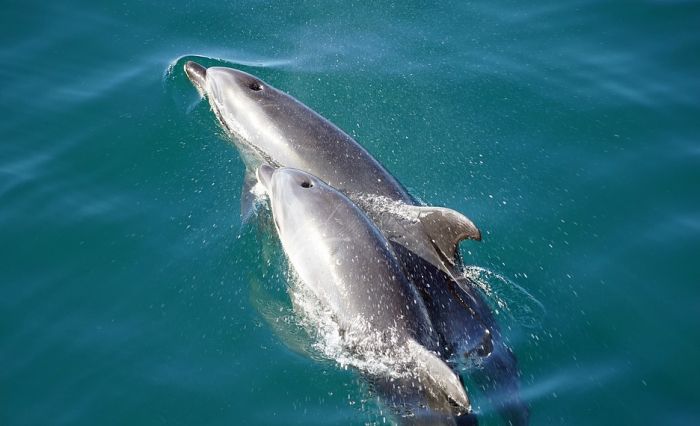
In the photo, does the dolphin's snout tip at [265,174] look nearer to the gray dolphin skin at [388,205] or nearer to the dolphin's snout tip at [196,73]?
the gray dolphin skin at [388,205]

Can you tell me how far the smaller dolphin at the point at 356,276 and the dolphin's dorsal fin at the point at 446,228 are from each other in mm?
507

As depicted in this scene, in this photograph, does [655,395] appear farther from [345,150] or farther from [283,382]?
[345,150]

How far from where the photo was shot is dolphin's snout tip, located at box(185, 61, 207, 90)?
31.6ft

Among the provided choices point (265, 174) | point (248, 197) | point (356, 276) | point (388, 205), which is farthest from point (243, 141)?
point (356, 276)

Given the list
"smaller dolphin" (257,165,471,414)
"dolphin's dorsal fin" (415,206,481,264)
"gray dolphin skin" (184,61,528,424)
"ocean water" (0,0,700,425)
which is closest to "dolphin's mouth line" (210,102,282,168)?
"gray dolphin skin" (184,61,528,424)

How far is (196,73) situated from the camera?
381 inches

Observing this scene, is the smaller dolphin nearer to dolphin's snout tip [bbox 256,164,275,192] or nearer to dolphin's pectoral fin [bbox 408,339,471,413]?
dolphin's pectoral fin [bbox 408,339,471,413]

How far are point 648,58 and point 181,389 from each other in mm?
7908

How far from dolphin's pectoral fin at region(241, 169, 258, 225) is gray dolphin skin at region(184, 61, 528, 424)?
0.02 meters

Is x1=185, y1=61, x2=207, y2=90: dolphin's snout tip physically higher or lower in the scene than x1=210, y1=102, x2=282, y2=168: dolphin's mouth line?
higher

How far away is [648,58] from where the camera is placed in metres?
10.8

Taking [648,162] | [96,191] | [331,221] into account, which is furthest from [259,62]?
[648,162]

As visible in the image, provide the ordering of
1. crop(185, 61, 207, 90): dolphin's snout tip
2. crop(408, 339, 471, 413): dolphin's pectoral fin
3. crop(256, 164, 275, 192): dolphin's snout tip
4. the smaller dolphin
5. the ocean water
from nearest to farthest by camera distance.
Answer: crop(408, 339, 471, 413): dolphin's pectoral fin → the smaller dolphin → the ocean water → crop(256, 164, 275, 192): dolphin's snout tip → crop(185, 61, 207, 90): dolphin's snout tip

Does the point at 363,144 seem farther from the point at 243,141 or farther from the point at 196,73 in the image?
the point at 196,73
